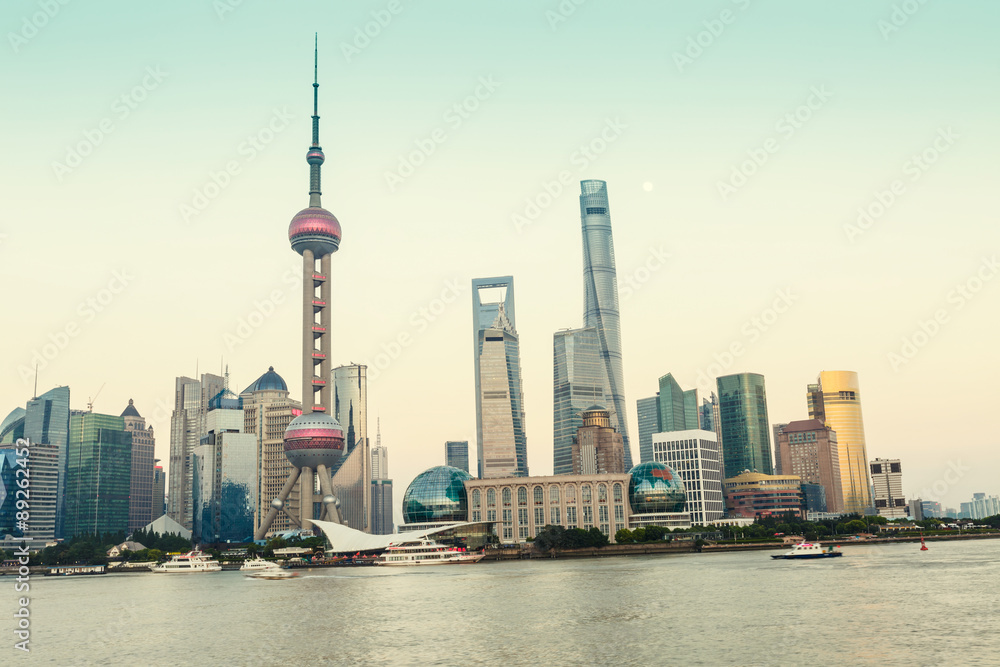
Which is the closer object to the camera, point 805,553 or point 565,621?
point 565,621

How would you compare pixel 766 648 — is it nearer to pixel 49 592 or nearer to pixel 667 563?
pixel 667 563

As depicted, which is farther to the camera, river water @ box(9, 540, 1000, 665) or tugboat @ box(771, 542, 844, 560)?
tugboat @ box(771, 542, 844, 560)

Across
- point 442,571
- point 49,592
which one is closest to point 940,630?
point 442,571

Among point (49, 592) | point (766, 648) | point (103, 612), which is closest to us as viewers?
point (766, 648)

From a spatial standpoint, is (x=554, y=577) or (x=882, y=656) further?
(x=554, y=577)

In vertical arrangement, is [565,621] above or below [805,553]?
below

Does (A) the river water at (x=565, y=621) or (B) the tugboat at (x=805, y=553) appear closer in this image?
(A) the river water at (x=565, y=621)

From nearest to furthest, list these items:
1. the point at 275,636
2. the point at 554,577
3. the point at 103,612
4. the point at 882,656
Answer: the point at 882,656
the point at 275,636
the point at 103,612
the point at 554,577
